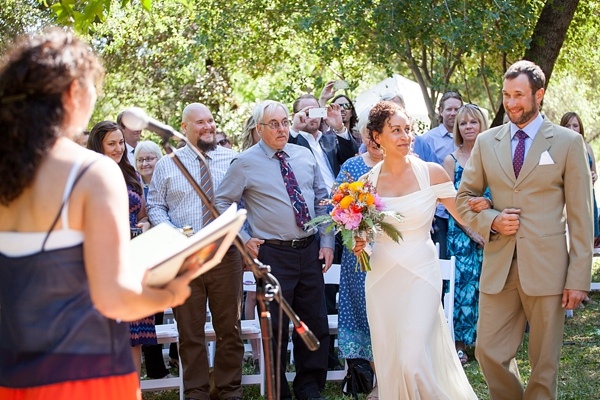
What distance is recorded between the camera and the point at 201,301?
762cm

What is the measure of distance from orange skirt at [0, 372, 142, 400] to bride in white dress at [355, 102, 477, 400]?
11.0 feet

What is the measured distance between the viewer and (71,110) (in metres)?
3.11

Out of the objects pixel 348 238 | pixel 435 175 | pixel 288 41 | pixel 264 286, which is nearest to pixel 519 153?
pixel 435 175

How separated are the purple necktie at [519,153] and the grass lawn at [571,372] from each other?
7.75ft

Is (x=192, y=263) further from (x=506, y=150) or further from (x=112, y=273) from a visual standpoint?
(x=506, y=150)

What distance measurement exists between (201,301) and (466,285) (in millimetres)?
2910

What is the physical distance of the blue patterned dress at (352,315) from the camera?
7.84 m

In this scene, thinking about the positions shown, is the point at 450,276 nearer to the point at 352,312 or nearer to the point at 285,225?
the point at 352,312

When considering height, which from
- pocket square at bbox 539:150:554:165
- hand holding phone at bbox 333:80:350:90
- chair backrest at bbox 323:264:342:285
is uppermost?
hand holding phone at bbox 333:80:350:90

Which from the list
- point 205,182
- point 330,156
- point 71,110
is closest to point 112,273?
point 71,110

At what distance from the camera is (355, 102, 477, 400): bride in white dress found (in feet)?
20.7

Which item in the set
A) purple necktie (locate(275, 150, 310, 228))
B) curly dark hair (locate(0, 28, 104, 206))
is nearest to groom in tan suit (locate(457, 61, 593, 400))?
purple necktie (locate(275, 150, 310, 228))

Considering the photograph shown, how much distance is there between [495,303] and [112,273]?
388cm

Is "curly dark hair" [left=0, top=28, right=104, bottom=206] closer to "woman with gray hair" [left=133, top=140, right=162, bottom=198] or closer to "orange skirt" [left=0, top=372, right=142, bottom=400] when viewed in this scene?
"orange skirt" [left=0, top=372, right=142, bottom=400]
